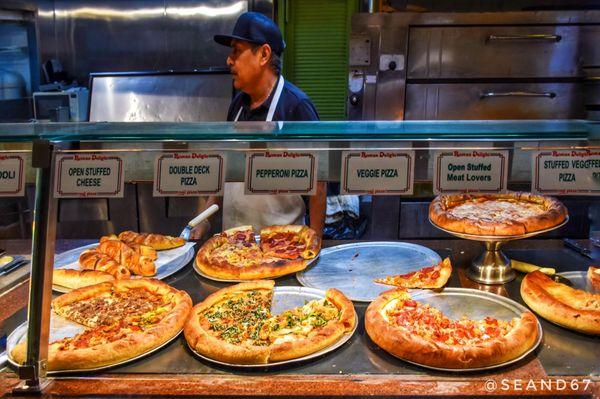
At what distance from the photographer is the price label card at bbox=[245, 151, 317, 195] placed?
203 cm

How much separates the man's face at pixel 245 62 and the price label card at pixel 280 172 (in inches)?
81.9

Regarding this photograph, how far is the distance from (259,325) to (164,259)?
0.84 m

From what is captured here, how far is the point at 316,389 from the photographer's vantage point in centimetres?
178

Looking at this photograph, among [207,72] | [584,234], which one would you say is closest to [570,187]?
[584,234]

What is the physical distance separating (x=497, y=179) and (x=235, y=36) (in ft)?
8.05

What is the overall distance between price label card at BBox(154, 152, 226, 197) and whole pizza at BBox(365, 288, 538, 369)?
79cm

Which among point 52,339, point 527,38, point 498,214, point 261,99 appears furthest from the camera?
point 527,38

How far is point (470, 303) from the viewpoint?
231 cm

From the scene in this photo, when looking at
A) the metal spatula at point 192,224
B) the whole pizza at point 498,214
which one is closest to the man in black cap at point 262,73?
the metal spatula at point 192,224

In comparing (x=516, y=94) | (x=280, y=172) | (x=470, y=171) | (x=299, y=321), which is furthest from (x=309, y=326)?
(x=516, y=94)

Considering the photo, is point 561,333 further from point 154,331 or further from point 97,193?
point 97,193

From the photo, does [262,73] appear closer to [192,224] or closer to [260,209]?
[260,209]

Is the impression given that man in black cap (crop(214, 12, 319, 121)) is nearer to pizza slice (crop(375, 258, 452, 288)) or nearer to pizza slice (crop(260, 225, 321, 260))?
pizza slice (crop(260, 225, 321, 260))

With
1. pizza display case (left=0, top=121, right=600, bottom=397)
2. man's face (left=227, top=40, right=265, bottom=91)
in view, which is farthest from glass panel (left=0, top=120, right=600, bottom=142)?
man's face (left=227, top=40, right=265, bottom=91)
